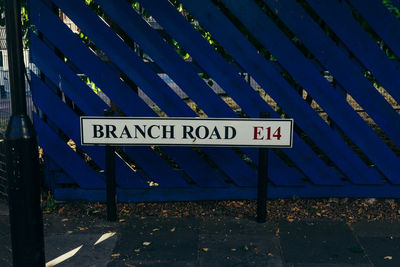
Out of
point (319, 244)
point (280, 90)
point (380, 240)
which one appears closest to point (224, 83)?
point (280, 90)

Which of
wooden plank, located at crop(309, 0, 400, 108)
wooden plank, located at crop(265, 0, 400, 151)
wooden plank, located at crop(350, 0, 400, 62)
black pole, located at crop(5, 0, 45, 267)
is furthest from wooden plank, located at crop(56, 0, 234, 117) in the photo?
black pole, located at crop(5, 0, 45, 267)

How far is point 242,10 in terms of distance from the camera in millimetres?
5809

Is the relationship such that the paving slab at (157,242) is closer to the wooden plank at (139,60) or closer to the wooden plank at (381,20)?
the wooden plank at (139,60)

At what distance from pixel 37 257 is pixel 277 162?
3.17m

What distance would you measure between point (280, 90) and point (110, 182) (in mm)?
2233

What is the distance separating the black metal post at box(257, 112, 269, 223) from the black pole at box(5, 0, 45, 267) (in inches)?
97.1

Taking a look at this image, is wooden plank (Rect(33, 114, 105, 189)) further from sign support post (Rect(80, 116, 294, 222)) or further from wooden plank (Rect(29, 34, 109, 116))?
sign support post (Rect(80, 116, 294, 222))

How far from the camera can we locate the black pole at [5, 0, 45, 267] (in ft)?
12.3

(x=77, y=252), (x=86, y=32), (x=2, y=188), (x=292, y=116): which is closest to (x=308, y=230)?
(x=292, y=116)

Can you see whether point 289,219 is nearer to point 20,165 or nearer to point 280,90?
point 280,90

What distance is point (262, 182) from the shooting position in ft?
18.5

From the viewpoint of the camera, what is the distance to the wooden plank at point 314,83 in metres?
5.82

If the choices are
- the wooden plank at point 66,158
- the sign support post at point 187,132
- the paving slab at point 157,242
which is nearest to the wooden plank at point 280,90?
the sign support post at point 187,132

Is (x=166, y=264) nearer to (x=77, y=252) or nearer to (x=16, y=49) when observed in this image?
(x=77, y=252)
